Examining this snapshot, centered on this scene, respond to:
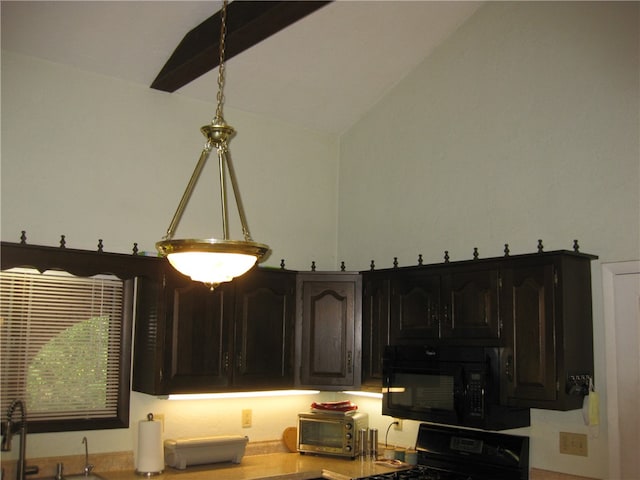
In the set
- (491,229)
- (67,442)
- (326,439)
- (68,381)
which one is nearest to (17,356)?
(68,381)

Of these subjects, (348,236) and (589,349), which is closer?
(589,349)

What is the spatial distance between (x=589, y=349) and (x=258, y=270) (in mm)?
1968

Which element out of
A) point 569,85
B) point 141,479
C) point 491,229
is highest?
point 569,85

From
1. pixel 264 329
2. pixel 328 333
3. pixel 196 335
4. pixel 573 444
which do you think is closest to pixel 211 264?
pixel 196 335

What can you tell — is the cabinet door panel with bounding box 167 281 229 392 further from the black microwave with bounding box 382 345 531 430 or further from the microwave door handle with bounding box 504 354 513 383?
the microwave door handle with bounding box 504 354 513 383

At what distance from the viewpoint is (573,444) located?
363 centimetres

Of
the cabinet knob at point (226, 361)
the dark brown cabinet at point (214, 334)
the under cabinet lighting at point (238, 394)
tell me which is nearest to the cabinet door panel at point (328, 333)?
the dark brown cabinet at point (214, 334)

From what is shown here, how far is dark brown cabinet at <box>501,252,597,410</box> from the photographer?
3467 mm

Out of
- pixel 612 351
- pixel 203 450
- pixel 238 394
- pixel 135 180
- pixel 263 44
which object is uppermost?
pixel 263 44

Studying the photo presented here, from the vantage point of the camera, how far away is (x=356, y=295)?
14.9 ft

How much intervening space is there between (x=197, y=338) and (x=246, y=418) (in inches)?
32.1

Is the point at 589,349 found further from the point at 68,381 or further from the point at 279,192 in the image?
the point at 68,381

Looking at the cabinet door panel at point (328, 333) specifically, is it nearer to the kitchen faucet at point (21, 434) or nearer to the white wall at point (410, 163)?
the white wall at point (410, 163)

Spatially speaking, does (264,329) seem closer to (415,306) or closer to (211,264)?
(415,306)
